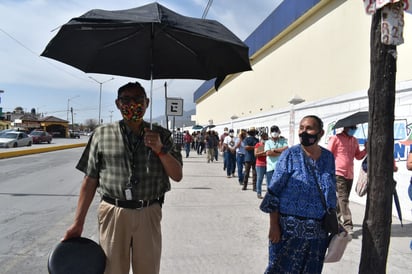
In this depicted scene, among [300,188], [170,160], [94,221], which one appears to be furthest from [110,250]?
[94,221]

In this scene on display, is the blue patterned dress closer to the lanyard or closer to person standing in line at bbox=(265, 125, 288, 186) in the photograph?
the lanyard

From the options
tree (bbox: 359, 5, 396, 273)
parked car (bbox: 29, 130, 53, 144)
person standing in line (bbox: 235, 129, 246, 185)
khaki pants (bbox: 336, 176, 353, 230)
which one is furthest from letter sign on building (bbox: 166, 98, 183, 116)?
parked car (bbox: 29, 130, 53, 144)

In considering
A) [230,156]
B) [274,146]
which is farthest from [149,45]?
[230,156]

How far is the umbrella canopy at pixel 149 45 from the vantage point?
2.49 metres

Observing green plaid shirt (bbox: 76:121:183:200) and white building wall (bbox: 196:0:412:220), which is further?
white building wall (bbox: 196:0:412:220)

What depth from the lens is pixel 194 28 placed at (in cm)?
256

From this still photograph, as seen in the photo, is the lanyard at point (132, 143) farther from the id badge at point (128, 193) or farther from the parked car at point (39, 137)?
the parked car at point (39, 137)

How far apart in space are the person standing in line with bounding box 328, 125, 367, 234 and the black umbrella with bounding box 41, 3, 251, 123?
287 centimetres

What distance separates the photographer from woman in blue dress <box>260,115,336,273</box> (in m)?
2.79

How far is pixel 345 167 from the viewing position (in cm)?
533

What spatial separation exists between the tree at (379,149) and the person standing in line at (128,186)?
1470 mm

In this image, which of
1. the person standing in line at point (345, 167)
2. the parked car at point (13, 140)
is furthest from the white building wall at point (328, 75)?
the parked car at point (13, 140)

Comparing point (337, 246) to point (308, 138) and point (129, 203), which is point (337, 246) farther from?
point (129, 203)

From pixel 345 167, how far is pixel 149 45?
3766mm
